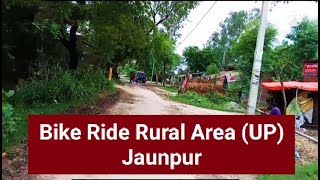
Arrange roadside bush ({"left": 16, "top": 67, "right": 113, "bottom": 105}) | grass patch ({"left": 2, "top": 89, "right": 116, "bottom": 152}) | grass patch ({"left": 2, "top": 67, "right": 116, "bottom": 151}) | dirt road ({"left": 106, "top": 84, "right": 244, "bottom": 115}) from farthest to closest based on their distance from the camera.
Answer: roadside bush ({"left": 16, "top": 67, "right": 113, "bottom": 105}) → grass patch ({"left": 2, "top": 67, "right": 116, "bottom": 151}) → dirt road ({"left": 106, "top": 84, "right": 244, "bottom": 115}) → grass patch ({"left": 2, "top": 89, "right": 116, "bottom": 152})

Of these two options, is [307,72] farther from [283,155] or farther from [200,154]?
[200,154]

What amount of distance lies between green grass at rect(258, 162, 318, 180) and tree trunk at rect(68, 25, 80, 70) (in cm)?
356

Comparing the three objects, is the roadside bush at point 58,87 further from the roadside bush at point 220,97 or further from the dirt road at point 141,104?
the roadside bush at point 220,97

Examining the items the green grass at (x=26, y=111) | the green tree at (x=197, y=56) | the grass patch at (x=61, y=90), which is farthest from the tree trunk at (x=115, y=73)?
the green tree at (x=197, y=56)

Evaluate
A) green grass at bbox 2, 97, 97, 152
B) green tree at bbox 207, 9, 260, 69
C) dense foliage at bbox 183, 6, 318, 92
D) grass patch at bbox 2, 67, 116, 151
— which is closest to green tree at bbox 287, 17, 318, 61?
dense foliage at bbox 183, 6, 318, 92

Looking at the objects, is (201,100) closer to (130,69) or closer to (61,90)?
(61,90)

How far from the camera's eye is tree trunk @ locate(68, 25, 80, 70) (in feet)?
22.2

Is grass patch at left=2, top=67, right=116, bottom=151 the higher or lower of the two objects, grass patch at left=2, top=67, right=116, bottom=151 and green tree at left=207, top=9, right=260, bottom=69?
the lower

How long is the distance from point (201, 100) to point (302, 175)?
594 cm

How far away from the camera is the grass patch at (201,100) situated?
958 centimetres

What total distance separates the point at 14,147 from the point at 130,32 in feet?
7.45

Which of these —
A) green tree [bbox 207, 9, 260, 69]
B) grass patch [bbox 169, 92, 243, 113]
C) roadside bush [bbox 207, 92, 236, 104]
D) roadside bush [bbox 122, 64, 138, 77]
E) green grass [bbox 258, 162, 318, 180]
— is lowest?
green grass [bbox 258, 162, 318, 180]

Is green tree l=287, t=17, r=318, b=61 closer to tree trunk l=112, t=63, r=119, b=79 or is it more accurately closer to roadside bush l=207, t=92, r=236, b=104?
roadside bush l=207, t=92, r=236, b=104

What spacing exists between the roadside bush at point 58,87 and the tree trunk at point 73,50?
19cm
